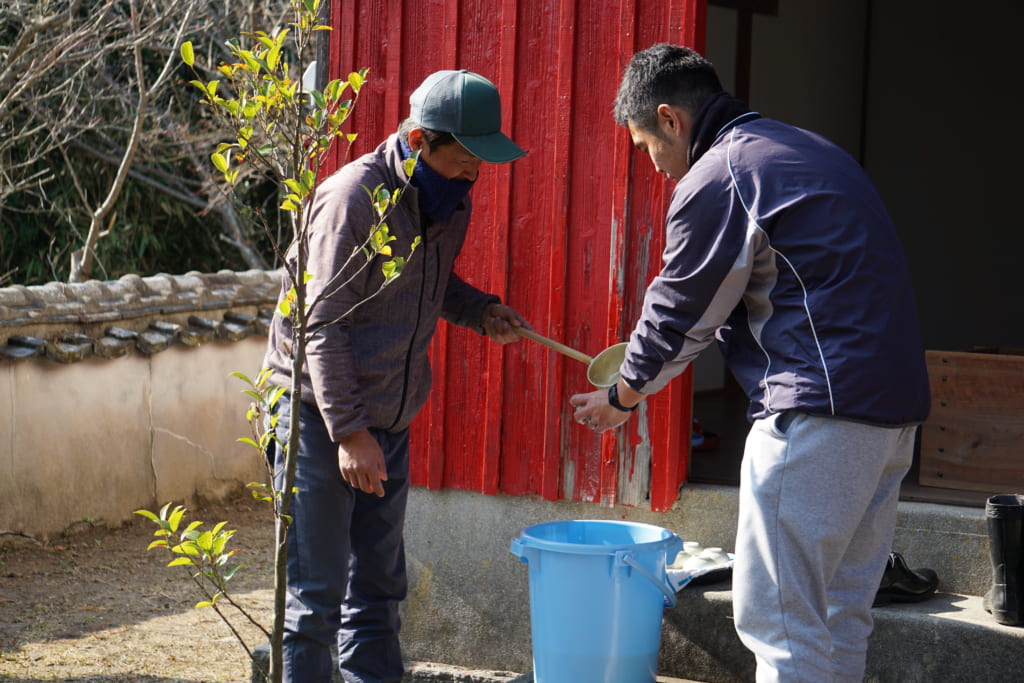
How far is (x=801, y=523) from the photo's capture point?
2.74 metres

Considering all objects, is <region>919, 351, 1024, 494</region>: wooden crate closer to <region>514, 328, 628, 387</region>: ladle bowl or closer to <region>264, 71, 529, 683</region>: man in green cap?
<region>514, 328, 628, 387</region>: ladle bowl

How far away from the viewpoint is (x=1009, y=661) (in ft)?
11.3

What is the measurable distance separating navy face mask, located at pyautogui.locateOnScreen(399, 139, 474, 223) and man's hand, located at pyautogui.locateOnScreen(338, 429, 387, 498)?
27.2 inches

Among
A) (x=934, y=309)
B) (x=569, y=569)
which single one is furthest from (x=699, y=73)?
(x=934, y=309)

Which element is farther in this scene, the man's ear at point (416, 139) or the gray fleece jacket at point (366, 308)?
the man's ear at point (416, 139)

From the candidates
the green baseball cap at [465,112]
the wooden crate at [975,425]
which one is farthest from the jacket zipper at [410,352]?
the wooden crate at [975,425]

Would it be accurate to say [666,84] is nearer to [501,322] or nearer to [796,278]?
[796,278]

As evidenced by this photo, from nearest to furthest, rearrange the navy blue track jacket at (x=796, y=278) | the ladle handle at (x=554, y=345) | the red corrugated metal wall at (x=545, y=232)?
the navy blue track jacket at (x=796, y=278) → the ladle handle at (x=554, y=345) → the red corrugated metal wall at (x=545, y=232)

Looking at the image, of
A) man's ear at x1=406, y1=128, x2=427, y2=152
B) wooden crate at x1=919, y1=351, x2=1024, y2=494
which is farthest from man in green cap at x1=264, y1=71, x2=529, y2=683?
wooden crate at x1=919, y1=351, x2=1024, y2=494

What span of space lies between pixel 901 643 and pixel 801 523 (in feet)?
3.73

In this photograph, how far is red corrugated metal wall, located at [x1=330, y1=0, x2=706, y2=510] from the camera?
409 cm

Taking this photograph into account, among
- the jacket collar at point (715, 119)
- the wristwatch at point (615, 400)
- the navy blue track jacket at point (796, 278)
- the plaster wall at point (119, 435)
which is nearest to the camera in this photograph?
the navy blue track jacket at point (796, 278)

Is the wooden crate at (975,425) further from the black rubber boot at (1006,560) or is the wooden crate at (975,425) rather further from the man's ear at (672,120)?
the man's ear at (672,120)

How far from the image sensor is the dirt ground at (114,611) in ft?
16.6
